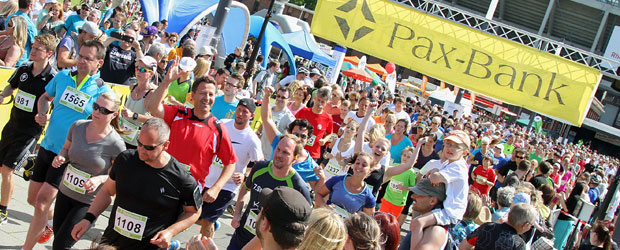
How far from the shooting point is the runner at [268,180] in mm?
4621

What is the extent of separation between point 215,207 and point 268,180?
Answer: 88 centimetres

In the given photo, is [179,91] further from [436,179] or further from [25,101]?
[436,179]

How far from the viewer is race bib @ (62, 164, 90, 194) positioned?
168 inches

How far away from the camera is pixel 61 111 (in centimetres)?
501

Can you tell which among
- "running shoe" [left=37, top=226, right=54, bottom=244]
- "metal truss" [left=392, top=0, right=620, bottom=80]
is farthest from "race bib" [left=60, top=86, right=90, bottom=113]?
"metal truss" [left=392, top=0, right=620, bottom=80]

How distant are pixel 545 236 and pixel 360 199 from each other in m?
2.50

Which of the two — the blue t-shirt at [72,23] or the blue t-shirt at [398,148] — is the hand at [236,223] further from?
the blue t-shirt at [72,23]

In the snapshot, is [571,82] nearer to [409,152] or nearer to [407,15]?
[407,15]

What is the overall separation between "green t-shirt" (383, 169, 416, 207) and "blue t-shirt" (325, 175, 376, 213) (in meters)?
2.27

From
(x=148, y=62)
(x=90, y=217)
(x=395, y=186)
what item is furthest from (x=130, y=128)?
(x=395, y=186)

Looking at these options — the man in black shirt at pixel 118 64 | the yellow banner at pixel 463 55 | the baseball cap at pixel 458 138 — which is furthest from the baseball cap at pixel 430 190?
the yellow banner at pixel 463 55

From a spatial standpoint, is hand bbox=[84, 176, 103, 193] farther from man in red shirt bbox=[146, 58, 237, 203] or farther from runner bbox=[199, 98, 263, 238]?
runner bbox=[199, 98, 263, 238]

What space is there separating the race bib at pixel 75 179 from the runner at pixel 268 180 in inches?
47.6

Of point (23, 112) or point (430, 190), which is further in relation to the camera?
point (23, 112)
